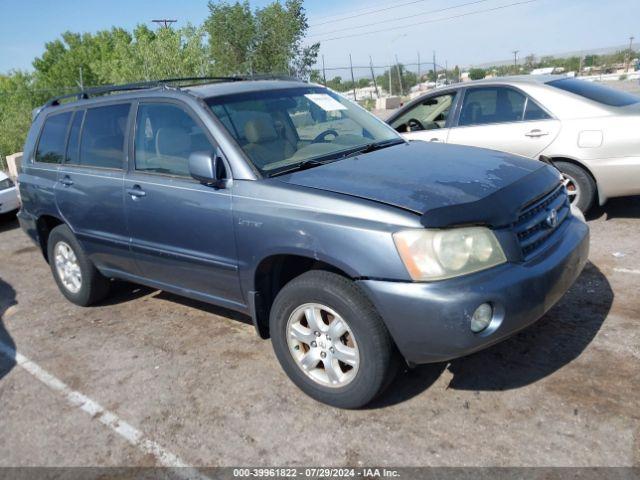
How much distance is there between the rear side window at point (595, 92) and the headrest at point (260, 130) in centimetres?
369

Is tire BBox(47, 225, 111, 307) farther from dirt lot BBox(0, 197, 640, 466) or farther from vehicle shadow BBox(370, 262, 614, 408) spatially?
vehicle shadow BBox(370, 262, 614, 408)

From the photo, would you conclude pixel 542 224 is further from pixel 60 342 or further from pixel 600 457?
pixel 60 342

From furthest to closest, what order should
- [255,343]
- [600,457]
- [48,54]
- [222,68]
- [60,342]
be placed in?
1. [48,54]
2. [222,68]
3. [60,342]
4. [255,343]
5. [600,457]

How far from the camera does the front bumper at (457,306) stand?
2.66 metres

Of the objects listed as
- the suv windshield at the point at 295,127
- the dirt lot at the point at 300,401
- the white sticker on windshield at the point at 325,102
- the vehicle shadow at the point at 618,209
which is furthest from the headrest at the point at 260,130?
the vehicle shadow at the point at 618,209

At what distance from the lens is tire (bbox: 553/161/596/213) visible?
5.75 meters

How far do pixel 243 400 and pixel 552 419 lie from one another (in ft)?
5.68

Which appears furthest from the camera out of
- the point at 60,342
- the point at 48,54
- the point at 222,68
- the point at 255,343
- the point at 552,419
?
the point at 48,54

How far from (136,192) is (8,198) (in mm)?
6770

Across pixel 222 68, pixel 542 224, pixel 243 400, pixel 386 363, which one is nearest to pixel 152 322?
pixel 243 400

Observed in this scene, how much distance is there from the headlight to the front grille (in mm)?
326

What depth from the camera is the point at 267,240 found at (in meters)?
3.25

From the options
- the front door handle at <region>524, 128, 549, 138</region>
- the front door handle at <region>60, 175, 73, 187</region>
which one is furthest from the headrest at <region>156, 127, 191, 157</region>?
the front door handle at <region>524, 128, 549, 138</region>

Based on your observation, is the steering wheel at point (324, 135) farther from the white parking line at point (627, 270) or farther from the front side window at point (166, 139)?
the white parking line at point (627, 270)
